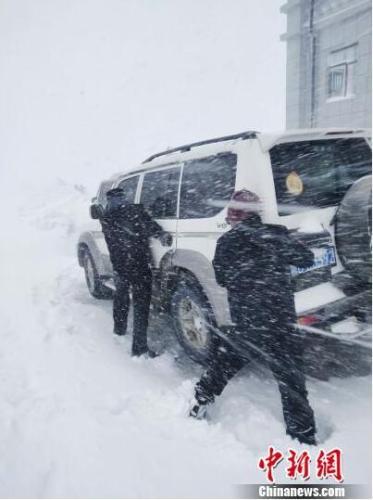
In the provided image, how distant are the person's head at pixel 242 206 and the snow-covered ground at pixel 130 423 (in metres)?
1.31

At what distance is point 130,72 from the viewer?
518cm

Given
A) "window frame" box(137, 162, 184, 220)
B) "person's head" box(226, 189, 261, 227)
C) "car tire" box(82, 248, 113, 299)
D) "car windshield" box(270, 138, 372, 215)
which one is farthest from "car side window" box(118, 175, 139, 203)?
"car windshield" box(270, 138, 372, 215)

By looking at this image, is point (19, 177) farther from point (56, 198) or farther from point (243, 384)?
point (243, 384)

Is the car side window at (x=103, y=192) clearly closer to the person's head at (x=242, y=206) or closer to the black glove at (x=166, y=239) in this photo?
the black glove at (x=166, y=239)

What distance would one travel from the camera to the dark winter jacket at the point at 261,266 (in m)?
1.92

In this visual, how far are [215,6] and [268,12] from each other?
0.61 m

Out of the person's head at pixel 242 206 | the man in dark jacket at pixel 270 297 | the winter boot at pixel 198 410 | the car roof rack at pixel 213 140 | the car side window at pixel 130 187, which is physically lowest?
the winter boot at pixel 198 410

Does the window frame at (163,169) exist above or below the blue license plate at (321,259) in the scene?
above

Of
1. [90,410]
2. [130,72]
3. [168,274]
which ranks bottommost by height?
[90,410]

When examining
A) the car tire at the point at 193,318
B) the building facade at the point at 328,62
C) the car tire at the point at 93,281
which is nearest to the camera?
the car tire at the point at 193,318

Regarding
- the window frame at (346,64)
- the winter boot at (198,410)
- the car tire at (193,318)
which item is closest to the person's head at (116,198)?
the car tire at (193,318)

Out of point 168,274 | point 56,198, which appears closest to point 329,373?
point 168,274

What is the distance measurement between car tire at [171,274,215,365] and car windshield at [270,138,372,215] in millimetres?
1002

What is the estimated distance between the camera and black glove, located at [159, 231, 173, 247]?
123 inches
